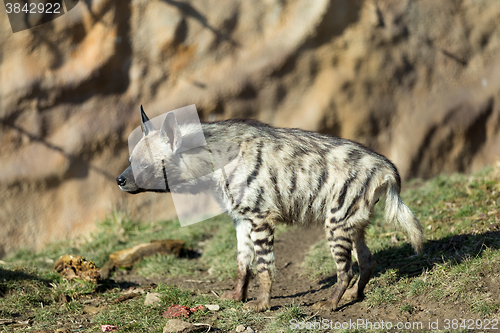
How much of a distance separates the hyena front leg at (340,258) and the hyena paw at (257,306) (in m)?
0.39

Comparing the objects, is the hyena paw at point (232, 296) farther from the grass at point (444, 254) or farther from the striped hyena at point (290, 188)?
the grass at point (444, 254)

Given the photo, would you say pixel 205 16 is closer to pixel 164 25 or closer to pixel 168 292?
pixel 164 25

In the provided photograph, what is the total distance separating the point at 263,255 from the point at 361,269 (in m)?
0.84

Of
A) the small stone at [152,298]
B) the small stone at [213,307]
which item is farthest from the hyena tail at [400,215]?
the small stone at [152,298]

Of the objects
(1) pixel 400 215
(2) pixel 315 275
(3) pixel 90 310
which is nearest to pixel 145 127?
(3) pixel 90 310

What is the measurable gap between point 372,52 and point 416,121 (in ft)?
4.19

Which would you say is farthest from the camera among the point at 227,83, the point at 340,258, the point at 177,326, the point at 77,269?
the point at 227,83

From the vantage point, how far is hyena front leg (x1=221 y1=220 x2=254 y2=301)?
13.5ft

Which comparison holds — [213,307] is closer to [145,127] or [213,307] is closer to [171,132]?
[171,132]

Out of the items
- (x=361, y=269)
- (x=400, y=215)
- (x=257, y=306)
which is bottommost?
(x=257, y=306)

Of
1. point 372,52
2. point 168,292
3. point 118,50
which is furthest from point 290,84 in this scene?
point 168,292

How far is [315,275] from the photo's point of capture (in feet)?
15.1

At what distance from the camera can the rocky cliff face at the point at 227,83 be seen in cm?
650

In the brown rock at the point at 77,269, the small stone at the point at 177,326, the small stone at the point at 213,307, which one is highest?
the brown rock at the point at 77,269
